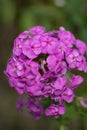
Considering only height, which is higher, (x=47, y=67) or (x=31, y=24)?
(x=31, y=24)

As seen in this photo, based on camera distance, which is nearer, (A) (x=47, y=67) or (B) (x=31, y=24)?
(A) (x=47, y=67)

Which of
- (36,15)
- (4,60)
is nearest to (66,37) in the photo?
(36,15)

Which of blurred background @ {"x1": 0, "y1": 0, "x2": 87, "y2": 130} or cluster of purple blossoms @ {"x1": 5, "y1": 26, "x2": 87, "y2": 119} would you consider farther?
blurred background @ {"x1": 0, "y1": 0, "x2": 87, "y2": 130}

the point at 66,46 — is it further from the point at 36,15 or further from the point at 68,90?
the point at 36,15
